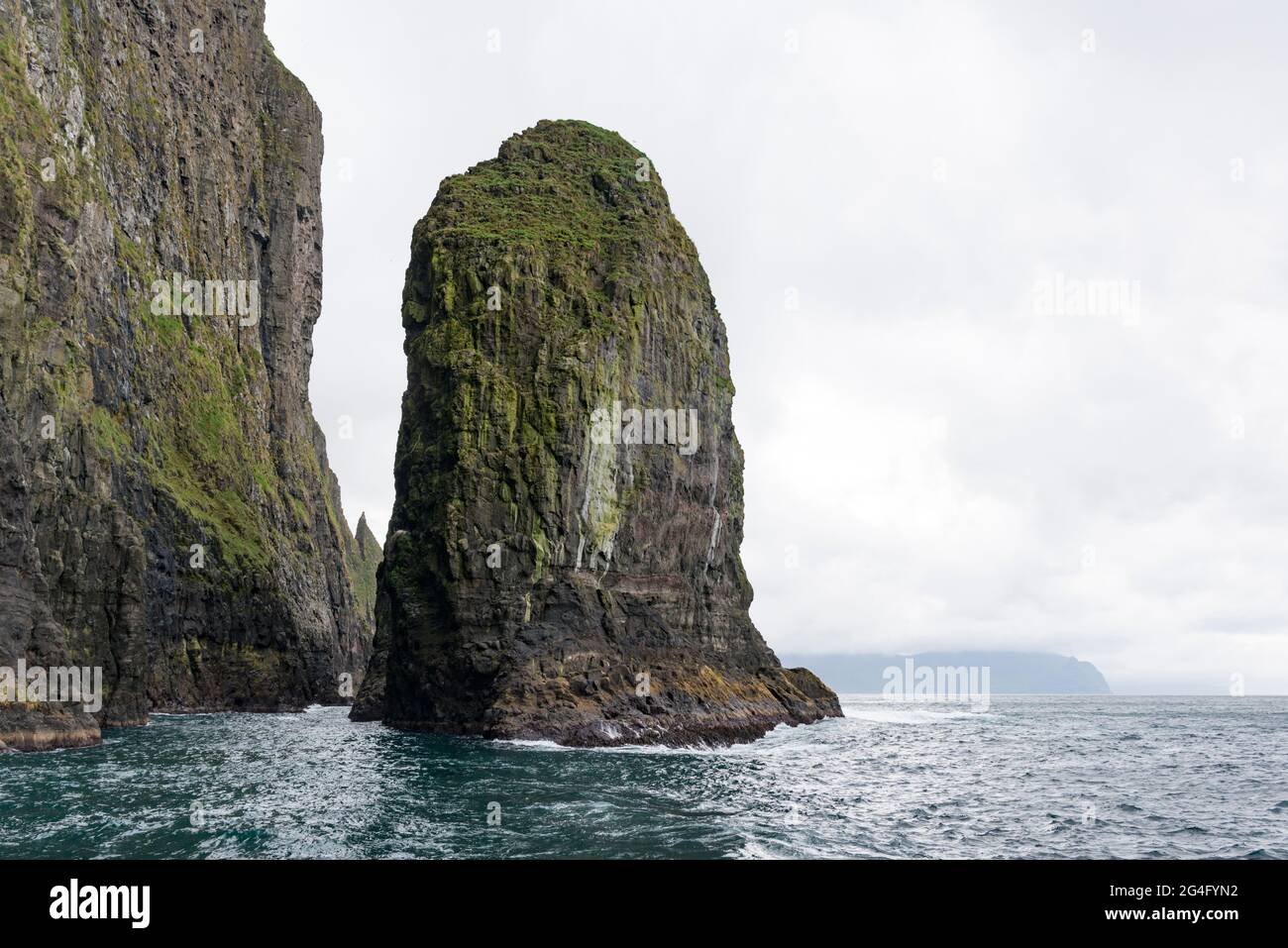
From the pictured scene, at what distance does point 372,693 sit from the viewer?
75.2 meters

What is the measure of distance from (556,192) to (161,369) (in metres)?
37.4

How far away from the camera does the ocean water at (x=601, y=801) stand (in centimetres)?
2698

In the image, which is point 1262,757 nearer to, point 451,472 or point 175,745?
point 451,472

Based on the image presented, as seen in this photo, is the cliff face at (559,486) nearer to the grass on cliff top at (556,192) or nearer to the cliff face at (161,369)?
the grass on cliff top at (556,192)

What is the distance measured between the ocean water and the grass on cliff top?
36603mm

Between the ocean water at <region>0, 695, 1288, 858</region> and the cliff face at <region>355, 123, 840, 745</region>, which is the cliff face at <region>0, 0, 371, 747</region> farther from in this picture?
the cliff face at <region>355, 123, 840, 745</region>

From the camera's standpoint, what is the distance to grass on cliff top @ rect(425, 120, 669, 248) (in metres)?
75.5

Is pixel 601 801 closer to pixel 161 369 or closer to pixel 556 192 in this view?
pixel 556 192

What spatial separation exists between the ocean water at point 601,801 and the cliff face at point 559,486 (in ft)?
20.5

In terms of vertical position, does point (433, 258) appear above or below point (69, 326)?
above

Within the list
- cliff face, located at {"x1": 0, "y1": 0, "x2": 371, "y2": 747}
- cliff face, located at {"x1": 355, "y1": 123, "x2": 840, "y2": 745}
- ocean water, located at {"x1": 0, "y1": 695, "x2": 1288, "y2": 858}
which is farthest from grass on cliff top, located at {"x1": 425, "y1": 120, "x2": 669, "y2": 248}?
ocean water, located at {"x1": 0, "y1": 695, "x2": 1288, "y2": 858}

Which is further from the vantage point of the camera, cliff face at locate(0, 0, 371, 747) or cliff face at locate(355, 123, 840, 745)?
cliff face at locate(355, 123, 840, 745)

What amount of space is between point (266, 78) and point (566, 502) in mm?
93057
